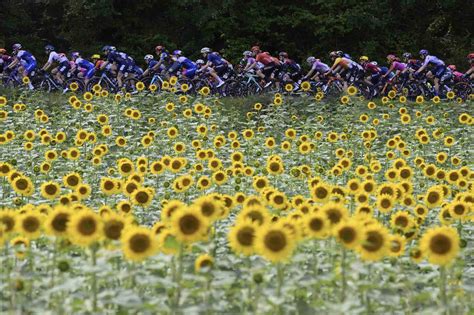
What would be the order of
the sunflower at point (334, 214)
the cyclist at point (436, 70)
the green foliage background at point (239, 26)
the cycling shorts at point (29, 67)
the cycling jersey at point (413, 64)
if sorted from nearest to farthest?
the sunflower at point (334, 214)
the cycling shorts at point (29, 67)
the cyclist at point (436, 70)
the cycling jersey at point (413, 64)
the green foliage background at point (239, 26)

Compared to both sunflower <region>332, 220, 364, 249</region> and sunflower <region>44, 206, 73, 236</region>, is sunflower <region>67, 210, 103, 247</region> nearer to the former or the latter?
sunflower <region>44, 206, 73, 236</region>

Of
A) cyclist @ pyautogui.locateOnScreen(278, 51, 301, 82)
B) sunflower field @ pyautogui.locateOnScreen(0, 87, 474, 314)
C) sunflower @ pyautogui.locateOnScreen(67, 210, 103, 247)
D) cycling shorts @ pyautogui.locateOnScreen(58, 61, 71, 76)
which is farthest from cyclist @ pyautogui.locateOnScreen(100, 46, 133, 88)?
sunflower @ pyautogui.locateOnScreen(67, 210, 103, 247)

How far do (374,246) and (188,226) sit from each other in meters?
0.83

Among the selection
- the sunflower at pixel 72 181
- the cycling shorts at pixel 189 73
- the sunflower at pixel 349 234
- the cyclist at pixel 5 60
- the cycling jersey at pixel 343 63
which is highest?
the cyclist at pixel 5 60

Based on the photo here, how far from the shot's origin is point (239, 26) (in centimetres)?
2806

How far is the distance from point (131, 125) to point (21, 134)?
5.70ft

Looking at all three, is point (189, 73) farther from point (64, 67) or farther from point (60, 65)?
point (60, 65)

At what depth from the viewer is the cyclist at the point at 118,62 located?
55.6 ft

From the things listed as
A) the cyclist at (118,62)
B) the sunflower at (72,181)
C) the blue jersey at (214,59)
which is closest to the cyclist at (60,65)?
the cyclist at (118,62)

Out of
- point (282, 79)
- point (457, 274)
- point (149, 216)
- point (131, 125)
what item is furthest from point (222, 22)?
point (457, 274)

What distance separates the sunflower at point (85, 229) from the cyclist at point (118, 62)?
14.1 metres

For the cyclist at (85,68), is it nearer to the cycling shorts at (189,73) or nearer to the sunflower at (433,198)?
the cycling shorts at (189,73)

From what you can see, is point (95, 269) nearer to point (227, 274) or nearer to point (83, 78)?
point (227, 274)

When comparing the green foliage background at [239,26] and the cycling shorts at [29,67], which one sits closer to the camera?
the cycling shorts at [29,67]
